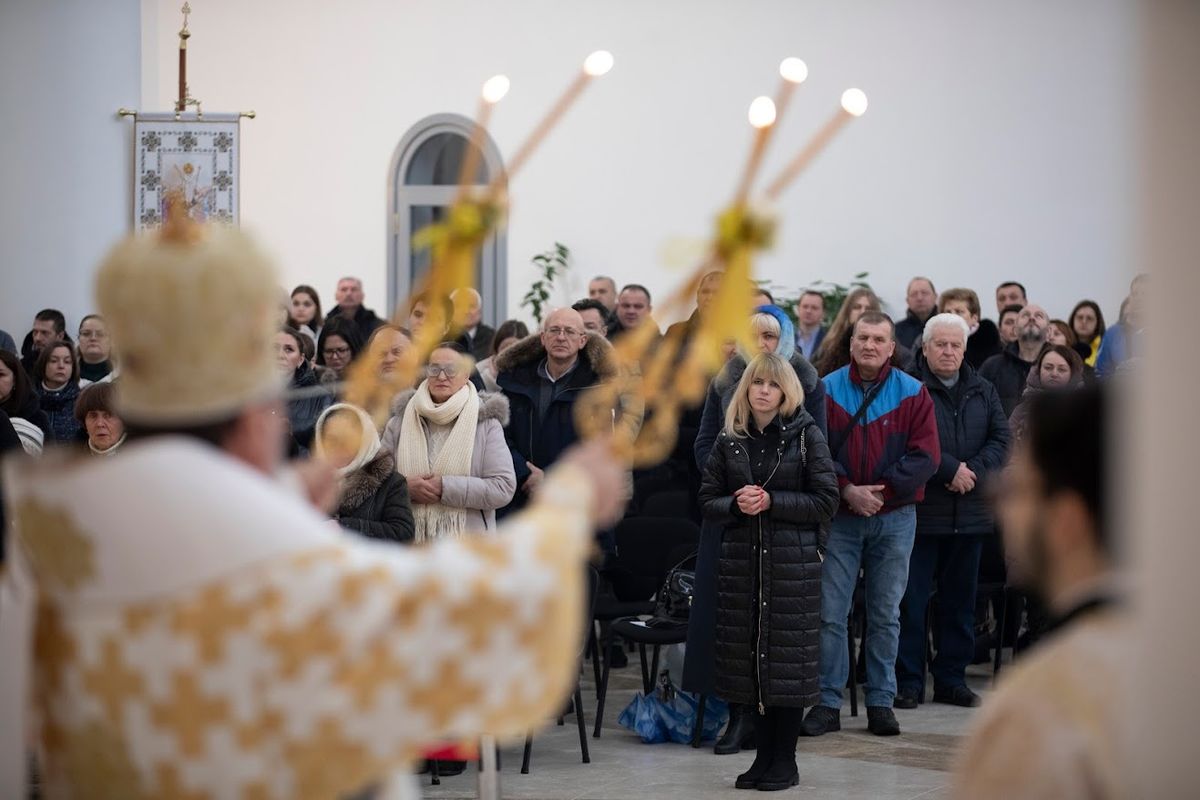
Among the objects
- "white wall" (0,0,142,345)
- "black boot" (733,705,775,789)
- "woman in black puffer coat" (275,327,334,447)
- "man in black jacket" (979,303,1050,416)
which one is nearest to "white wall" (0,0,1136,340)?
"white wall" (0,0,142,345)

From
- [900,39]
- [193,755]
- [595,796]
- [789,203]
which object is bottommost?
[595,796]

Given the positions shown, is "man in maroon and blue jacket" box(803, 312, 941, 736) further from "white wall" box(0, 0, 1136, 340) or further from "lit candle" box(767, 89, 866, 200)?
"white wall" box(0, 0, 1136, 340)

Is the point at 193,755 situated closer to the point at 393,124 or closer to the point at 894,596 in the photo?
the point at 894,596

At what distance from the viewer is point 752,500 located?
6195 millimetres

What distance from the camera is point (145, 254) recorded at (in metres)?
2.31

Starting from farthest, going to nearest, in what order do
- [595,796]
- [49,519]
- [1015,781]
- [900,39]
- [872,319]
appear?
[900,39]
[872,319]
[595,796]
[49,519]
[1015,781]

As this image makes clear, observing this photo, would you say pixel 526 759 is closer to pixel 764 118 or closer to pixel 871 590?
pixel 871 590

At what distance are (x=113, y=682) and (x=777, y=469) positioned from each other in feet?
14.1

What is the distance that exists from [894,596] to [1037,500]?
5017mm

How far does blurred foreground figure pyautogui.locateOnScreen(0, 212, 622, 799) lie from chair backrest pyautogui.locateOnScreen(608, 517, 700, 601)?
5.13 metres

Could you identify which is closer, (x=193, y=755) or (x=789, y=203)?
(x=193, y=755)

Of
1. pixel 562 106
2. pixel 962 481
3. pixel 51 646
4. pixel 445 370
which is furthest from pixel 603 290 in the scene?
pixel 51 646

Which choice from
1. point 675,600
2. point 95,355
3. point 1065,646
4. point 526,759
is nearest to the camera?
point 1065,646

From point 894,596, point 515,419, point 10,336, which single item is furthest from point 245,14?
point 894,596
